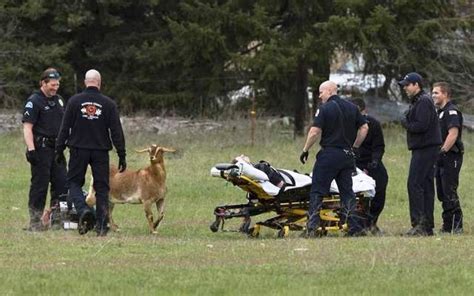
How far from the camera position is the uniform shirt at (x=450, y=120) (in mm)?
13602

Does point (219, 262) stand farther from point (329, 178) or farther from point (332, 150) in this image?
point (332, 150)

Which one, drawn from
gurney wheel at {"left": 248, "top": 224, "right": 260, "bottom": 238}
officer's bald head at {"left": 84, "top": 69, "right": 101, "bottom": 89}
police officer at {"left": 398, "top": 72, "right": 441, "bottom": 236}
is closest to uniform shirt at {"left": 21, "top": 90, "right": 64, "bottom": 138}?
officer's bald head at {"left": 84, "top": 69, "right": 101, "bottom": 89}

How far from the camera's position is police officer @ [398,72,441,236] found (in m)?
13.0

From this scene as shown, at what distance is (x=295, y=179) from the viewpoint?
43.4ft

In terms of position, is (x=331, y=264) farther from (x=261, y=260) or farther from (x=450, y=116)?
(x=450, y=116)

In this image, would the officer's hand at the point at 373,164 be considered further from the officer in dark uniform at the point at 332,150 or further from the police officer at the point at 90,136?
the police officer at the point at 90,136

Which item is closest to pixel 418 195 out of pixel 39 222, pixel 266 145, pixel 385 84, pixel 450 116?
pixel 450 116

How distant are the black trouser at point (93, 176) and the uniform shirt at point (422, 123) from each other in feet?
11.9

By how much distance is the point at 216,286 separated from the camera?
8945 mm

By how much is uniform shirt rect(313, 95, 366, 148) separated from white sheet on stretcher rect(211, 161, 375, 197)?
681mm

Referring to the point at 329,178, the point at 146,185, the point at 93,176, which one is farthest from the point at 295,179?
the point at 93,176

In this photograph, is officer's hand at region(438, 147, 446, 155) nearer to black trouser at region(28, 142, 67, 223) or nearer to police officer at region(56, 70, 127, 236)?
police officer at region(56, 70, 127, 236)

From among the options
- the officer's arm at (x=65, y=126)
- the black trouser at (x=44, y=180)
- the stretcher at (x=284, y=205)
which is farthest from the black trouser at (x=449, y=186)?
the black trouser at (x=44, y=180)

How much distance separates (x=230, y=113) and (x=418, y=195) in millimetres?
18495
